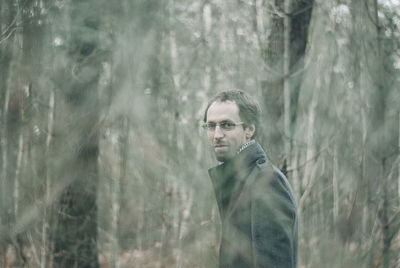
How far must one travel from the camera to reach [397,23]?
5.35 m

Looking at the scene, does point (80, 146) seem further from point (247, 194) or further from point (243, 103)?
point (247, 194)

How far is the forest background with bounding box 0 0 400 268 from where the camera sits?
4.60 m

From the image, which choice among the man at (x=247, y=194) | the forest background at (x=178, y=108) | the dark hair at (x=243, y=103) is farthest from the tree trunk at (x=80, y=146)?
the dark hair at (x=243, y=103)

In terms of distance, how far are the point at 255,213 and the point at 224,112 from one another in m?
0.55

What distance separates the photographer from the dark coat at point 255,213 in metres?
1.97

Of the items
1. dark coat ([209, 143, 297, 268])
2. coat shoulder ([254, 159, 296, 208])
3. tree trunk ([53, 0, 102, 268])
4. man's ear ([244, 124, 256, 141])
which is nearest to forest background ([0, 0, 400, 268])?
tree trunk ([53, 0, 102, 268])

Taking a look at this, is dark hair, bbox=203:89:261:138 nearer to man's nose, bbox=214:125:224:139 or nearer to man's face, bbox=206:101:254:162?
man's face, bbox=206:101:254:162

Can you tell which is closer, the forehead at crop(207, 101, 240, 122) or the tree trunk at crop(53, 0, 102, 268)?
the forehead at crop(207, 101, 240, 122)

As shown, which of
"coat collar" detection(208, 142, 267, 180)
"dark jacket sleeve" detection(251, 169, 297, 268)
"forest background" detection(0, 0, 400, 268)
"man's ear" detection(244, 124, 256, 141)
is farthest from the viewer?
"forest background" detection(0, 0, 400, 268)

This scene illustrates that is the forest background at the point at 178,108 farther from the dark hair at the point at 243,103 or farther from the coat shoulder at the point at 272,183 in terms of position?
the coat shoulder at the point at 272,183

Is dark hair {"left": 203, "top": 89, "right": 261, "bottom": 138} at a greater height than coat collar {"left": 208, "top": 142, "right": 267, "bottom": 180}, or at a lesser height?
greater

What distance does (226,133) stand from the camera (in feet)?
7.50

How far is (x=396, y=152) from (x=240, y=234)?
11.1ft

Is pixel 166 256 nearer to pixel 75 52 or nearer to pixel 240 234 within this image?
pixel 75 52
